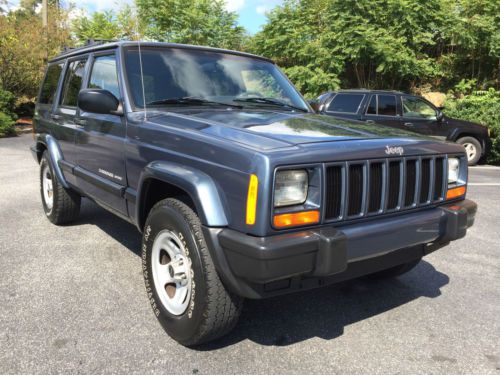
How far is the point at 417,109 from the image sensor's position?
1034cm

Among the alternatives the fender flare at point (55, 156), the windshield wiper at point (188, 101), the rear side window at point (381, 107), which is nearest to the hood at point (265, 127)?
the windshield wiper at point (188, 101)

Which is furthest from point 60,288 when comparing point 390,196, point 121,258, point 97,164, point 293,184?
point 390,196

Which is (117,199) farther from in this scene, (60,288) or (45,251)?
(45,251)

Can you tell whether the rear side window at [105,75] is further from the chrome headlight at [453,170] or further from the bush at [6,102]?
the bush at [6,102]

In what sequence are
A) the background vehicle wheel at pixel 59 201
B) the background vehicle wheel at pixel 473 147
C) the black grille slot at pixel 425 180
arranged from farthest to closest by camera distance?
the background vehicle wheel at pixel 473 147
the background vehicle wheel at pixel 59 201
the black grille slot at pixel 425 180

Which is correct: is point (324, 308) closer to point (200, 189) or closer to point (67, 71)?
point (200, 189)

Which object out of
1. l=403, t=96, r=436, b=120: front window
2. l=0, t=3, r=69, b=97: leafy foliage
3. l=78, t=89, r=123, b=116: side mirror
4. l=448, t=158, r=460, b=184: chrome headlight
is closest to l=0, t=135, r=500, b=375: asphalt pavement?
l=448, t=158, r=460, b=184: chrome headlight

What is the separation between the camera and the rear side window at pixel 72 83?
421 centimetres

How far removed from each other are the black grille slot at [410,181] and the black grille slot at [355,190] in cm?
41

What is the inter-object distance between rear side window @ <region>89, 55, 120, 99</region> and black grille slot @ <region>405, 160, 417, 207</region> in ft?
6.95

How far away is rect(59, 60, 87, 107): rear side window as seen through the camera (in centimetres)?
421

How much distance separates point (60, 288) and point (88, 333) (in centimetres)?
79

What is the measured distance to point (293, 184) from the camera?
221 centimetres

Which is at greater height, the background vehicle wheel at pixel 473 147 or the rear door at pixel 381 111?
the rear door at pixel 381 111
